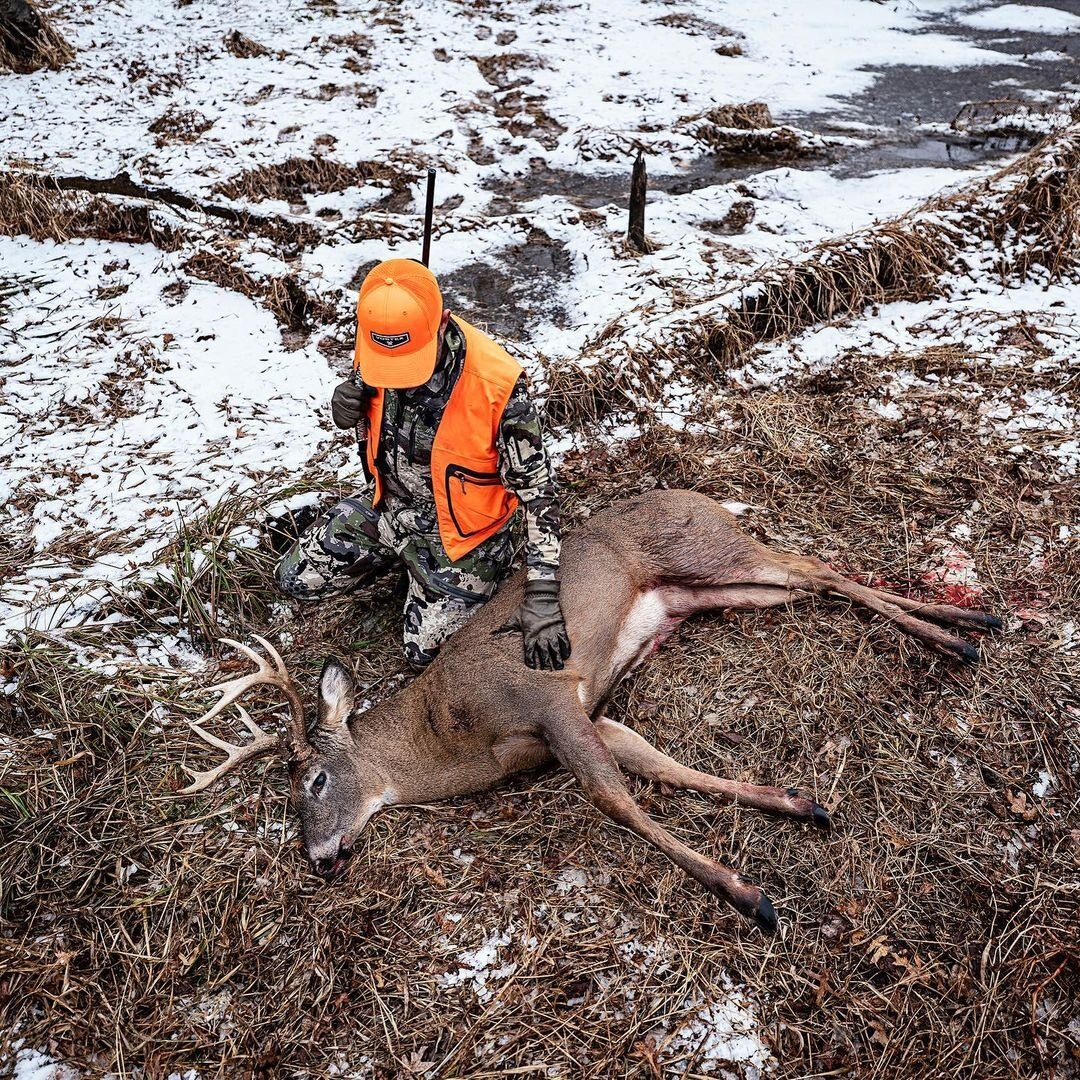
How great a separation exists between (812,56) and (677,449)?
7647 millimetres

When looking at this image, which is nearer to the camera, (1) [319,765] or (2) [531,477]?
(1) [319,765]

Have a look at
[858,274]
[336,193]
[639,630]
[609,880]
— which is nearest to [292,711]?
[609,880]

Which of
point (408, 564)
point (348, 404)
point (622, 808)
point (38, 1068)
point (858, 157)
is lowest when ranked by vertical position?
point (38, 1068)

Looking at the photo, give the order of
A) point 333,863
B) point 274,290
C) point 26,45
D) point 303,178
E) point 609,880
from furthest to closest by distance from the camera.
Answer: point 26,45
point 303,178
point 274,290
point 333,863
point 609,880

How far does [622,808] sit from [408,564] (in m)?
1.60

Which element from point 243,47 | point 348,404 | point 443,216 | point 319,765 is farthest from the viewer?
point 243,47

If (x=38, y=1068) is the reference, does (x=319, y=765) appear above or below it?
above

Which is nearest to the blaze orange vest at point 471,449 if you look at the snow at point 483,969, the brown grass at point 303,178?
the snow at point 483,969

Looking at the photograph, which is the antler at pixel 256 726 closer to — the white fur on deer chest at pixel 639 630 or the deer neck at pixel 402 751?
the deer neck at pixel 402 751

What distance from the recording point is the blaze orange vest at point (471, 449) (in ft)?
11.4

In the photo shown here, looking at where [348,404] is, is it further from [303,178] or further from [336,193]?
[303,178]

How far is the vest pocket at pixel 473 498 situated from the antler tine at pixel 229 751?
3.88 feet

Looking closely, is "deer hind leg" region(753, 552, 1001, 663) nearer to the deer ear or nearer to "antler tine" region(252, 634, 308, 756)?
the deer ear

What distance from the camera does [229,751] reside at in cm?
338
